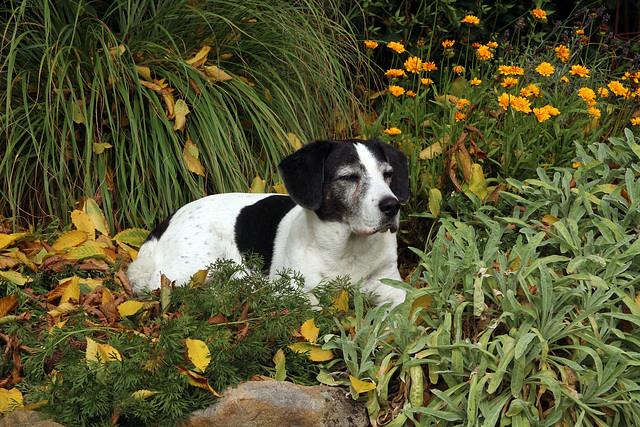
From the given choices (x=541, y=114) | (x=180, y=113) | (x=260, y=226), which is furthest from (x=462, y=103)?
(x=180, y=113)

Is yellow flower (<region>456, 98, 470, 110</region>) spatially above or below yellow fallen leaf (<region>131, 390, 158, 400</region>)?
above

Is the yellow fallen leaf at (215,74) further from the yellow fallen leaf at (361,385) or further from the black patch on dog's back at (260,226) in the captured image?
the yellow fallen leaf at (361,385)

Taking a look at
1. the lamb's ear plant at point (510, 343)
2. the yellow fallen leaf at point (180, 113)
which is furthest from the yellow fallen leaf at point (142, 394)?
the yellow fallen leaf at point (180, 113)

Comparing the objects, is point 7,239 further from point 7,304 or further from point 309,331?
point 309,331

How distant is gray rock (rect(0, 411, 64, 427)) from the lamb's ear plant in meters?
1.19

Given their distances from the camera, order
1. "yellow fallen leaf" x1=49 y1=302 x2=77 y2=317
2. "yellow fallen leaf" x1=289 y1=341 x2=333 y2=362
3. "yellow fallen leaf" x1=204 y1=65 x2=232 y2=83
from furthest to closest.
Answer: "yellow fallen leaf" x1=204 y1=65 x2=232 y2=83 < "yellow fallen leaf" x1=49 y1=302 x2=77 y2=317 < "yellow fallen leaf" x1=289 y1=341 x2=333 y2=362

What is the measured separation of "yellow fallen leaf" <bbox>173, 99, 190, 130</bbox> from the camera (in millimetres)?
4484

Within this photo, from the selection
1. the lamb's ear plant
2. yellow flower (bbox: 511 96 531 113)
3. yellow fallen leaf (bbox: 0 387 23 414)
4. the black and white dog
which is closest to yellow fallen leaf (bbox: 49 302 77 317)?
yellow fallen leaf (bbox: 0 387 23 414)

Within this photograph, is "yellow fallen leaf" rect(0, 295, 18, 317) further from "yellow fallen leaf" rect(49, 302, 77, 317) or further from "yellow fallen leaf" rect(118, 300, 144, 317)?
"yellow fallen leaf" rect(118, 300, 144, 317)

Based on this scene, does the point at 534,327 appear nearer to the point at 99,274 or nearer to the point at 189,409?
the point at 189,409

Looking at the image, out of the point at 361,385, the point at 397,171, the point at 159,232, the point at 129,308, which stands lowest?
the point at 361,385

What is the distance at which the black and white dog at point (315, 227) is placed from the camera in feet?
11.5

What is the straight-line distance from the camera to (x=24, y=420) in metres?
2.61

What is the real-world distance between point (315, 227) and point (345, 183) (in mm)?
301
